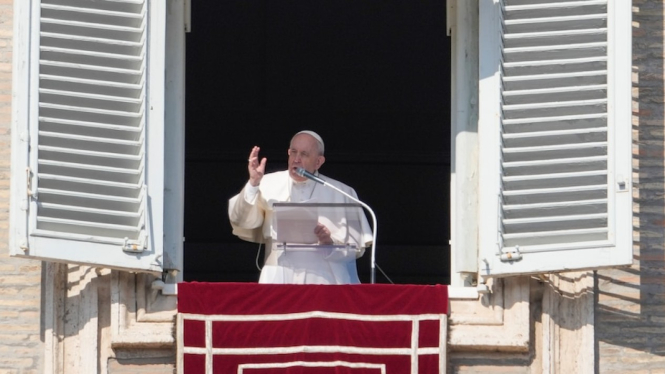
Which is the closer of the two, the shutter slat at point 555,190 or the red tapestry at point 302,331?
the red tapestry at point 302,331

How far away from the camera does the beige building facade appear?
972 cm

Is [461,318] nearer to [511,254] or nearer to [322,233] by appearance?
[511,254]

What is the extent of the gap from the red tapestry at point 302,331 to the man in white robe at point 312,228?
0.40m

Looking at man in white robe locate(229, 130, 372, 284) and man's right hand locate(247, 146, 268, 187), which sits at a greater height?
man's right hand locate(247, 146, 268, 187)

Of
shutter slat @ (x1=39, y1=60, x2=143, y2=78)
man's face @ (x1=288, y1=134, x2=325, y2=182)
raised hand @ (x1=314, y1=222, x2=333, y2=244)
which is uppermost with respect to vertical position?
shutter slat @ (x1=39, y1=60, x2=143, y2=78)

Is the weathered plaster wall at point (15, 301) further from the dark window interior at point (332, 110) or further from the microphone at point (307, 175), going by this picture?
the dark window interior at point (332, 110)

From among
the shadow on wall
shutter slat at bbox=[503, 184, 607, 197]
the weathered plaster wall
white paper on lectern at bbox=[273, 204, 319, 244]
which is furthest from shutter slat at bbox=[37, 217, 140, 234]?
the shadow on wall

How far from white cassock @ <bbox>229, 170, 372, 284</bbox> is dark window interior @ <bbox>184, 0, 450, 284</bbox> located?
4.43 metres

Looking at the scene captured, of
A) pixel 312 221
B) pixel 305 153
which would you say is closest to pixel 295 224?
pixel 312 221

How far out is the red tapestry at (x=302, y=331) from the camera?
9625mm

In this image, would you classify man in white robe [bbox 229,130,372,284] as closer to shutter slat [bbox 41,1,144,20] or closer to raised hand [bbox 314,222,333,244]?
raised hand [bbox 314,222,333,244]

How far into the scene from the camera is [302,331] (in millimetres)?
9641

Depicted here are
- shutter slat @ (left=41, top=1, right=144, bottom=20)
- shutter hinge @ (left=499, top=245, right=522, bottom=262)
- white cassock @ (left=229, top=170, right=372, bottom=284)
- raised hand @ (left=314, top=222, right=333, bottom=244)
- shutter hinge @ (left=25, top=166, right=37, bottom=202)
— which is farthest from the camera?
white cassock @ (left=229, top=170, right=372, bottom=284)

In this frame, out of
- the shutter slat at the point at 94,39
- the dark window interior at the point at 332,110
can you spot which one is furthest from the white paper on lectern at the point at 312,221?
the dark window interior at the point at 332,110
